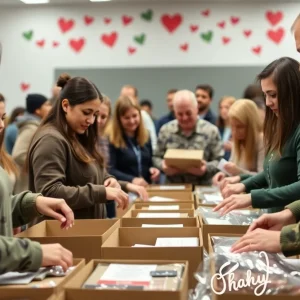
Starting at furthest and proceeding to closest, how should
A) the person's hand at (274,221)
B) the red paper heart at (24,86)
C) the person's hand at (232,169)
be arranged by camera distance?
the red paper heart at (24,86), the person's hand at (232,169), the person's hand at (274,221)

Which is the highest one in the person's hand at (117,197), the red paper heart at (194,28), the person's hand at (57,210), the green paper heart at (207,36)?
the red paper heart at (194,28)

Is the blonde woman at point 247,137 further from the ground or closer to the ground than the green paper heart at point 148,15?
closer to the ground

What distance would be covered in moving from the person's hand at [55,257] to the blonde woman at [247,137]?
63.6 inches

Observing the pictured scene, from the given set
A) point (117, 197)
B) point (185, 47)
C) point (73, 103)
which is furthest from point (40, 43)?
point (117, 197)

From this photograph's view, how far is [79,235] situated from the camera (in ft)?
4.92

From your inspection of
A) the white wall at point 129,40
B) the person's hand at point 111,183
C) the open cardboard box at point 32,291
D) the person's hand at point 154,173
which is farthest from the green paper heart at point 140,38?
the open cardboard box at point 32,291

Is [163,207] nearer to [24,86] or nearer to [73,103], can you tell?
[73,103]

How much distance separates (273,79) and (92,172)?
2.75 feet

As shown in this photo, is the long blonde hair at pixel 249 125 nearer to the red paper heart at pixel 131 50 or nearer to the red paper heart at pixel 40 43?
the red paper heart at pixel 131 50

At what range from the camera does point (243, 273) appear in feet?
3.28

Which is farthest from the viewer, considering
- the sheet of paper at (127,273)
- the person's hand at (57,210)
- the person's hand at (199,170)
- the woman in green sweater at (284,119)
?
the person's hand at (199,170)

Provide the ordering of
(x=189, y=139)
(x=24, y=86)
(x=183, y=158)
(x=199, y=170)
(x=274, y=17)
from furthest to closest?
(x=24, y=86), (x=274, y=17), (x=189, y=139), (x=199, y=170), (x=183, y=158)

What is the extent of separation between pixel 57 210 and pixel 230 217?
0.68 meters

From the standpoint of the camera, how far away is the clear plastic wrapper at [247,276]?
923 mm
